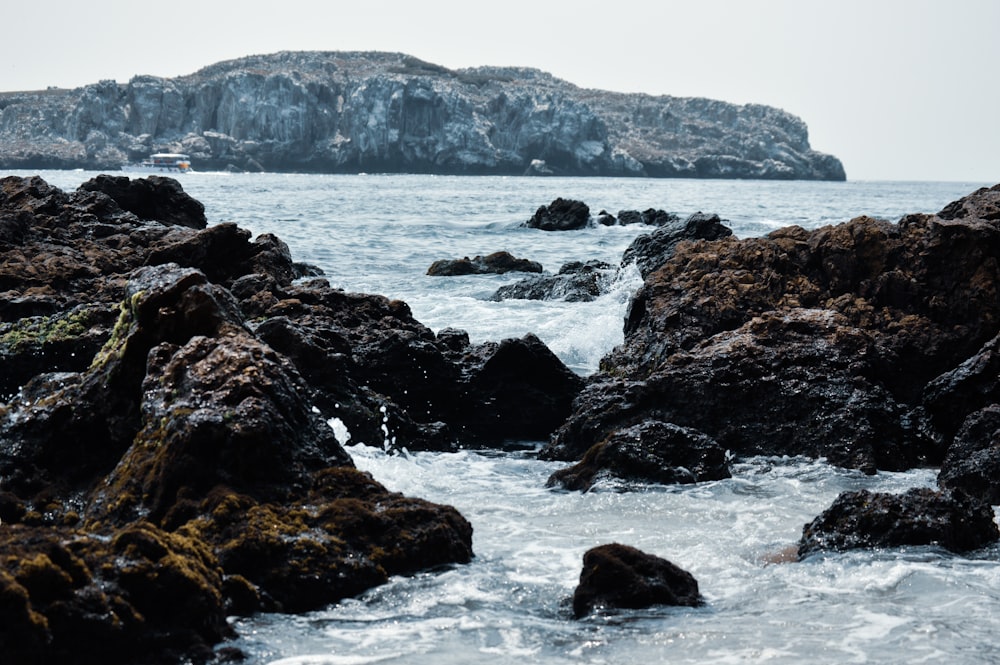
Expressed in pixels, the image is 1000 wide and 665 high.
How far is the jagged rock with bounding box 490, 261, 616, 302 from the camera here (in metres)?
22.9

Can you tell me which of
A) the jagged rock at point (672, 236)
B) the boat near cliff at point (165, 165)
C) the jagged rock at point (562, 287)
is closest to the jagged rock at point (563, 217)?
the jagged rock at point (562, 287)

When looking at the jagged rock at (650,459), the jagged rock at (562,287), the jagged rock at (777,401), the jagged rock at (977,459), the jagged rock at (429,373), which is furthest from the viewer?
the jagged rock at (562,287)

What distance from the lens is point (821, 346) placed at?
12.1m

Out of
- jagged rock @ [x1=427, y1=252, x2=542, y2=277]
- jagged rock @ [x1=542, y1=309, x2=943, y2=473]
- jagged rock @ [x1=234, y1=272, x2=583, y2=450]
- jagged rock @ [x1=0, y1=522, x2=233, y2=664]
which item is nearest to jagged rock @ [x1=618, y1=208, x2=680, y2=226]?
jagged rock @ [x1=427, y1=252, x2=542, y2=277]

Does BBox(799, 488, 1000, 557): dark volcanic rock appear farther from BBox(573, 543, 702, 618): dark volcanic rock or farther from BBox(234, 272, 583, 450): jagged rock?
BBox(234, 272, 583, 450): jagged rock

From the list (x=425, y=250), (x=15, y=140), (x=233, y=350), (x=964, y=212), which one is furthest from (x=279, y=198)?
(x=15, y=140)

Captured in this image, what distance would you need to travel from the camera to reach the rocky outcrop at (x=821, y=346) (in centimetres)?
1138

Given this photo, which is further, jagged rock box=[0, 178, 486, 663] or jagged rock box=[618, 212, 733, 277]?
jagged rock box=[618, 212, 733, 277]

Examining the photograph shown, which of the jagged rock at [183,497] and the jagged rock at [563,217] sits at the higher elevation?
the jagged rock at [563,217]

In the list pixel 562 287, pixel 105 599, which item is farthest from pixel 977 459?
pixel 562 287

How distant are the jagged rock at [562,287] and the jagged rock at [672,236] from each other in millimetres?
952

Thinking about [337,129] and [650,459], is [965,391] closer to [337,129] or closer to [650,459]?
[650,459]

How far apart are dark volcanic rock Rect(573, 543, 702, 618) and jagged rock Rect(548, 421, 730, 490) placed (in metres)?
3.02

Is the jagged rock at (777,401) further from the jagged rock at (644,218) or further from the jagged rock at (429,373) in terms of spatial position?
the jagged rock at (644,218)
